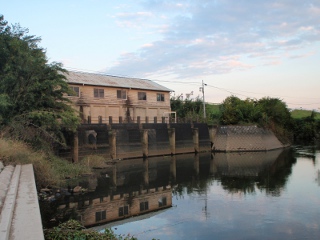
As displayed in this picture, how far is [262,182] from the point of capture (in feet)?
70.4

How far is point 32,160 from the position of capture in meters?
16.1

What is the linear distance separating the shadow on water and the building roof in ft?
32.2

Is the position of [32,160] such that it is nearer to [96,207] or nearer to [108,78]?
[96,207]

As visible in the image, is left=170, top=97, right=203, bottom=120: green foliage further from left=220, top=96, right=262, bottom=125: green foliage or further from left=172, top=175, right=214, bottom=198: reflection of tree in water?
left=172, top=175, right=214, bottom=198: reflection of tree in water

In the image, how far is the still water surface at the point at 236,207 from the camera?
11742 millimetres

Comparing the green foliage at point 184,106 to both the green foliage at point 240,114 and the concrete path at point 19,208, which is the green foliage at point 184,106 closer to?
the green foliage at point 240,114

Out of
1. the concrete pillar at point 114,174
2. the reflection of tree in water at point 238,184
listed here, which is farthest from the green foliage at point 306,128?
the concrete pillar at point 114,174

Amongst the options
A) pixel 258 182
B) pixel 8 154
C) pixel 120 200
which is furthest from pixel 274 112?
pixel 8 154

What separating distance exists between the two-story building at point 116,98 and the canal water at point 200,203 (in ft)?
34.9

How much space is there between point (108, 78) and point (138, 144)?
978cm

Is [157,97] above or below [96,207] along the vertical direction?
above

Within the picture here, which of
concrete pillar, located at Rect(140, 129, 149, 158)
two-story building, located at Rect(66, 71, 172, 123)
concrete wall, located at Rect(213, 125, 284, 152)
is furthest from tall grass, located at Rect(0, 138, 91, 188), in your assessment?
concrete wall, located at Rect(213, 125, 284, 152)

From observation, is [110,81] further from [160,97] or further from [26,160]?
[26,160]

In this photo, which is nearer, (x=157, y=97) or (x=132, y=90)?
(x=132, y=90)
